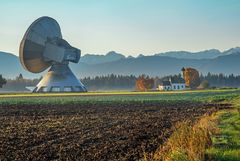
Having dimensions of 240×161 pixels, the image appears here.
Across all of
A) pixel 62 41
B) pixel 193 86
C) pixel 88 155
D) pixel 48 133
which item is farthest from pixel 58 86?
pixel 88 155

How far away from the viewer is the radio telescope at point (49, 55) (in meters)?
106

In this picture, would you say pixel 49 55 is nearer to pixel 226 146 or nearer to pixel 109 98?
pixel 109 98

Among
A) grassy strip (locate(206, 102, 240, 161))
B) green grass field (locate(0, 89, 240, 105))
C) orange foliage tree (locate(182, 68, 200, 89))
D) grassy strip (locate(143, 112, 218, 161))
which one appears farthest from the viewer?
orange foliage tree (locate(182, 68, 200, 89))

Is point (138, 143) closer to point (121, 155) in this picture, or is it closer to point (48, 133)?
point (121, 155)

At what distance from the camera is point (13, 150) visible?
1877 centimetres

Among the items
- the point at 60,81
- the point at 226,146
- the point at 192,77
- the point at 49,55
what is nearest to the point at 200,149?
the point at 226,146

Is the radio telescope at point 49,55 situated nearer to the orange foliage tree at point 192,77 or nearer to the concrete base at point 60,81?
the concrete base at point 60,81

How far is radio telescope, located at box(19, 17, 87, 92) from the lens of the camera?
10569 centimetres

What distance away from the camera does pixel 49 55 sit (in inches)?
4577

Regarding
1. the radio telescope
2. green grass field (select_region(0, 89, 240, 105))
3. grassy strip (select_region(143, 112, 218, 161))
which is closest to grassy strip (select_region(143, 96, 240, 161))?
grassy strip (select_region(143, 112, 218, 161))

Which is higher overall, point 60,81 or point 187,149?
point 60,81

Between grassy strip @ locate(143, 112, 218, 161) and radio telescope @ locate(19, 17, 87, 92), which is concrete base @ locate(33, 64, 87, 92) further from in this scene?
grassy strip @ locate(143, 112, 218, 161)

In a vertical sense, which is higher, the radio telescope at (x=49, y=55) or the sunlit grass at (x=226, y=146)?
the radio telescope at (x=49, y=55)

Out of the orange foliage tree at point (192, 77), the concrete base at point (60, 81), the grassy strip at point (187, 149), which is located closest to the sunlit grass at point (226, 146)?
the grassy strip at point (187, 149)
